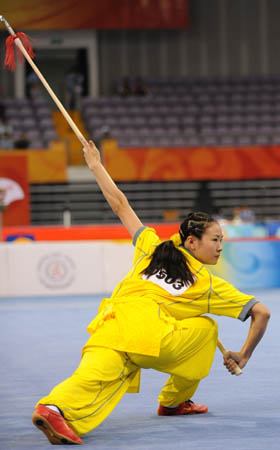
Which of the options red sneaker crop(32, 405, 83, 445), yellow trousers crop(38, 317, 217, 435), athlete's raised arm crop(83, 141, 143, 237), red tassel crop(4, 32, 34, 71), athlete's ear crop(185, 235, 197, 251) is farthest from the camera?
red tassel crop(4, 32, 34, 71)

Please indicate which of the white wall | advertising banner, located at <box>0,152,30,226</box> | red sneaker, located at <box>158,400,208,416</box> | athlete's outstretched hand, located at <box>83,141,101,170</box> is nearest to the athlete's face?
athlete's outstretched hand, located at <box>83,141,101,170</box>

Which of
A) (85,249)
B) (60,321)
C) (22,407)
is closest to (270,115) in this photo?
(85,249)

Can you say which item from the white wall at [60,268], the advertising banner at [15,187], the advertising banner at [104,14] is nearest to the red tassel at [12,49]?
the white wall at [60,268]

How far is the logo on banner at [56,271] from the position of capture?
45.8ft

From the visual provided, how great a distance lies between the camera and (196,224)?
4992 millimetres

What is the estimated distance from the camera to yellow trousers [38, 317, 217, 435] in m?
4.59

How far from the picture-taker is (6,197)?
2478cm

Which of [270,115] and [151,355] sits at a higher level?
[270,115]

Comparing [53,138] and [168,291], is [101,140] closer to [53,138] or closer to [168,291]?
[53,138]

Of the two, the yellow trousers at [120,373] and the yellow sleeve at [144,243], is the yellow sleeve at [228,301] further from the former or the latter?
the yellow sleeve at [144,243]

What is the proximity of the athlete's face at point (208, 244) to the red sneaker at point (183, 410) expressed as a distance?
973mm

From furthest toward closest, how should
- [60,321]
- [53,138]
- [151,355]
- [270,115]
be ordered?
1. [270,115]
2. [53,138]
3. [60,321]
4. [151,355]

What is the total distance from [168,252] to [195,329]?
0.48m

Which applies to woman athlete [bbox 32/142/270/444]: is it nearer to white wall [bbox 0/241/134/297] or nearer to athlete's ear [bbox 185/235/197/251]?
athlete's ear [bbox 185/235/197/251]
